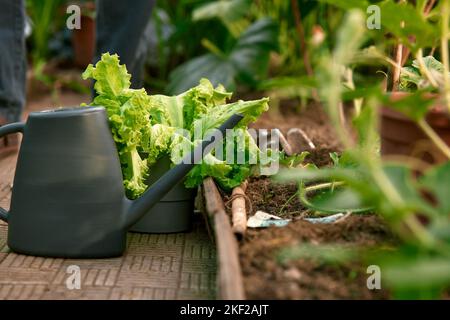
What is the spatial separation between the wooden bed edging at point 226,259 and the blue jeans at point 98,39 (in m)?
1.18

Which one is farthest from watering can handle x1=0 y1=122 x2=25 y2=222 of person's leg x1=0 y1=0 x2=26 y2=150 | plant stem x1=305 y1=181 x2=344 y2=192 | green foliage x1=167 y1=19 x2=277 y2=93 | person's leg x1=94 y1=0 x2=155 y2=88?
green foliage x1=167 y1=19 x2=277 y2=93

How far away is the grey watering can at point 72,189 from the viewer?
4.91 feet

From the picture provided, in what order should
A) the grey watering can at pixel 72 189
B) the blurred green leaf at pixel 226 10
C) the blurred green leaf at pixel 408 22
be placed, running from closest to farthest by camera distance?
the blurred green leaf at pixel 408 22 < the grey watering can at pixel 72 189 < the blurred green leaf at pixel 226 10

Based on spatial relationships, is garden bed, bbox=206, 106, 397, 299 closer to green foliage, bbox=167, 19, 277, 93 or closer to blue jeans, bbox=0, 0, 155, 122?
blue jeans, bbox=0, 0, 155, 122

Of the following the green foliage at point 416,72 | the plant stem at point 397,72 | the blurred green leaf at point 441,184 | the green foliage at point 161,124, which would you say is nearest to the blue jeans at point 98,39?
the green foliage at point 161,124

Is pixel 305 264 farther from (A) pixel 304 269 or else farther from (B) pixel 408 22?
(B) pixel 408 22

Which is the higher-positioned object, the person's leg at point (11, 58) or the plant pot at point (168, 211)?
the person's leg at point (11, 58)

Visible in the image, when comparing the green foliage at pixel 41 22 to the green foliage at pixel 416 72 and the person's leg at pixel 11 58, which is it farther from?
the green foliage at pixel 416 72

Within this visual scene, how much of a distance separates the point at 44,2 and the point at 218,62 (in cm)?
185

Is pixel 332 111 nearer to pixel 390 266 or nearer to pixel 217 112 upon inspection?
pixel 390 266

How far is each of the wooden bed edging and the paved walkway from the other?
128 mm

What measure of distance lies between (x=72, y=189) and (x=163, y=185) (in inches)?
7.4

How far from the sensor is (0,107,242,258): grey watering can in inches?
58.9

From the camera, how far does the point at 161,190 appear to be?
1537 mm
